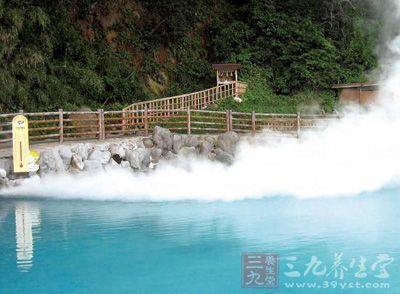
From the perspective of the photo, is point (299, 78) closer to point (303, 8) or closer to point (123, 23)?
point (303, 8)

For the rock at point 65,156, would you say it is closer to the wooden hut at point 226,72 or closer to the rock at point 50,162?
the rock at point 50,162

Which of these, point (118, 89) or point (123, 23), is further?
point (123, 23)

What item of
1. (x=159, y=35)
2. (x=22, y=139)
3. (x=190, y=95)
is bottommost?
(x=22, y=139)

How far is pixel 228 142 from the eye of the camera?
17.3 meters

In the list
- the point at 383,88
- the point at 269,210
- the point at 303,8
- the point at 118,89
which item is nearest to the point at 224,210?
the point at 269,210

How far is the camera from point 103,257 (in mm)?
8883

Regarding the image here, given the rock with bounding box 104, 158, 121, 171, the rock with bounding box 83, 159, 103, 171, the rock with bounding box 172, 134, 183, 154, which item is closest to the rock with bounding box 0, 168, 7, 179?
the rock with bounding box 83, 159, 103, 171

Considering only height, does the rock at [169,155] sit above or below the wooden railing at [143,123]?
below

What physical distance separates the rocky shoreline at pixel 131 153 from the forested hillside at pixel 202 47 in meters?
4.80

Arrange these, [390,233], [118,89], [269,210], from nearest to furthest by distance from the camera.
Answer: [390,233] → [269,210] → [118,89]

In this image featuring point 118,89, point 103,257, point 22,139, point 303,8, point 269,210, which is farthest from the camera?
point 303,8

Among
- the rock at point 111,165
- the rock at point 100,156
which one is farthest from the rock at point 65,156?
the rock at point 111,165

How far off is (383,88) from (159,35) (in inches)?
369

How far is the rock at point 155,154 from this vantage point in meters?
16.3
